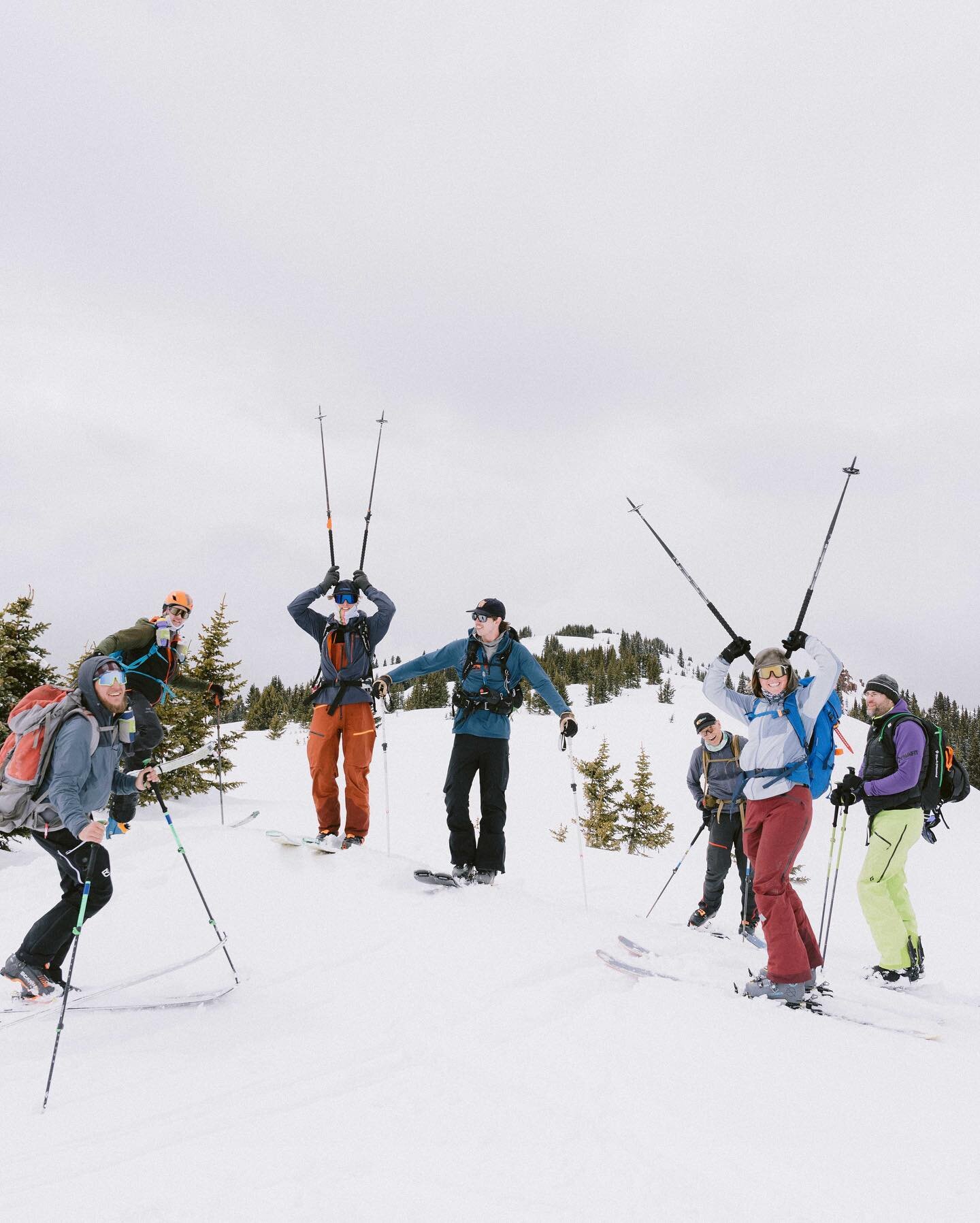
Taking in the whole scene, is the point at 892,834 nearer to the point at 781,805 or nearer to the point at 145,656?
the point at 781,805

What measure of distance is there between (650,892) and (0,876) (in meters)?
9.42

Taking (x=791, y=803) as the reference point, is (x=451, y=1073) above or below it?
below

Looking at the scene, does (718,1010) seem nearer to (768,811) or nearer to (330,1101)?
(768,811)

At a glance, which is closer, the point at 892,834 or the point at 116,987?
the point at 116,987

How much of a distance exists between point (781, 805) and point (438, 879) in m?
3.32

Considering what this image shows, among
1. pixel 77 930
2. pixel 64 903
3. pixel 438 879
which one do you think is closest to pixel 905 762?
pixel 438 879

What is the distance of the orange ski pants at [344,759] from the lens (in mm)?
7281

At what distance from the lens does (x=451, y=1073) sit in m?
3.65

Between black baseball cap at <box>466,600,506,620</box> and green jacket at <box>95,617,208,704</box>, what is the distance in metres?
4.26

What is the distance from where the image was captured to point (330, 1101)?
3418mm

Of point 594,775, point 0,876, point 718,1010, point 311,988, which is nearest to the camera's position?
point 718,1010

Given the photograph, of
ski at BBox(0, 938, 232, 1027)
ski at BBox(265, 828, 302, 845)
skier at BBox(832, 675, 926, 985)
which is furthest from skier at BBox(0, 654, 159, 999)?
skier at BBox(832, 675, 926, 985)

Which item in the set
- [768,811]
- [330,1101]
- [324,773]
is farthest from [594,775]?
[330,1101]

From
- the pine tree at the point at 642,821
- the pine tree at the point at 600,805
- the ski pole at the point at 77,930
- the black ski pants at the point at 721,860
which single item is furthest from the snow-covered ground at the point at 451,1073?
the pine tree at the point at 600,805
